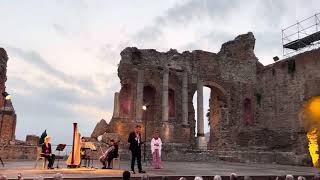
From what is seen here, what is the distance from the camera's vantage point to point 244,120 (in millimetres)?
34969

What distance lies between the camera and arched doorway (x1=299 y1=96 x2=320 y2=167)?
26509 millimetres

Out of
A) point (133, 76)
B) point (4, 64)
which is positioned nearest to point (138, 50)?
point (133, 76)

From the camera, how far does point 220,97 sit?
34875mm

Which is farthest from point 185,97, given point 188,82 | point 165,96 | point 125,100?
point 125,100

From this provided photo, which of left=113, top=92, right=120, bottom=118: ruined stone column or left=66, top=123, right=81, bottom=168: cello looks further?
left=113, top=92, right=120, bottom=118: ruined stone column

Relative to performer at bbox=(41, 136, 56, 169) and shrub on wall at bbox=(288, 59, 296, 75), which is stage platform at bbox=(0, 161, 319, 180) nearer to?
performer at bbox=(41, 136, 56, 169)

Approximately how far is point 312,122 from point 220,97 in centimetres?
938

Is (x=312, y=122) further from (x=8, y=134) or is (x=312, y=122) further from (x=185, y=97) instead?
(x=8, y=134)

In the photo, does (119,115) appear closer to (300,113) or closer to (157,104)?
(157,104)

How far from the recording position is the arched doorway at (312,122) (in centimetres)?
2651

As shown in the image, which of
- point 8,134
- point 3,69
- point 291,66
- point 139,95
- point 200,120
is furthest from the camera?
point 200,120

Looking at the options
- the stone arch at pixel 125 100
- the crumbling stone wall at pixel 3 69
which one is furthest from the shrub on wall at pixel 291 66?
the crumbling stone wall at pixel 3 69

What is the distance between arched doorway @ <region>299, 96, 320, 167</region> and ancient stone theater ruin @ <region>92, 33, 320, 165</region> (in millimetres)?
273

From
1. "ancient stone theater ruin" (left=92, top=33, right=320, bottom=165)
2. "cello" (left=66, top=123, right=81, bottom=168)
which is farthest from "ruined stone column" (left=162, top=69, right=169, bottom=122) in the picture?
"cello" (left=66, top=123, right=81, bottom=168)
